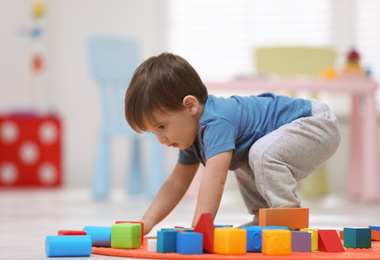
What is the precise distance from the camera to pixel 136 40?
3.58 m

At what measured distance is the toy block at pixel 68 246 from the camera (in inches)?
37.4

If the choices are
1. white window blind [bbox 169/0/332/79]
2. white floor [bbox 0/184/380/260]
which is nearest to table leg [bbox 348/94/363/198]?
white floor [bbox 0/184/380/260]

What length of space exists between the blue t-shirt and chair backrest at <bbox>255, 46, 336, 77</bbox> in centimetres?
172

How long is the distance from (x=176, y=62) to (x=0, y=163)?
2.42 metres

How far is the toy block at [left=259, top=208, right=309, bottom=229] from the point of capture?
41.4 inches

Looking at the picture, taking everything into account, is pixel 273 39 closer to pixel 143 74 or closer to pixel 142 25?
pixel 142 25

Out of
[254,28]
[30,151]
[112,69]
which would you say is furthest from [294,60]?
[30,151]

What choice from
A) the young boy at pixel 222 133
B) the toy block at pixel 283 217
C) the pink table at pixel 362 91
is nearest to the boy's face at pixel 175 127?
the young boy at pixel 222 133

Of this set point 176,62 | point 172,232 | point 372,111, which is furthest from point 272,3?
point 172,232

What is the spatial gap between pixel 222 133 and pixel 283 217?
7.8 inches

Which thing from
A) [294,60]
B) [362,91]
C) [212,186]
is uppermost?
[294,60]

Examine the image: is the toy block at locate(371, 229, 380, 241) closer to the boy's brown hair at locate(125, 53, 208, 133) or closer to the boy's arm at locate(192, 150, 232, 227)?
the boy's arm at locate(192, 150, 232, 227)

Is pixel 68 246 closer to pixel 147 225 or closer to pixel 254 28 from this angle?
pixel 147 225

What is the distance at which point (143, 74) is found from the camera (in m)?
1.13
